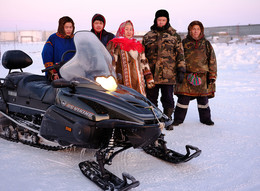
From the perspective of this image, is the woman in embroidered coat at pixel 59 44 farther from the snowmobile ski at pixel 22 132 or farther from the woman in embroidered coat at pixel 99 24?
the snowmobile ski at pixel 22 132

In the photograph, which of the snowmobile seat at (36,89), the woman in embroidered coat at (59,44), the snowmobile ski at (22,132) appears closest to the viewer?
the snowmobile seat at (36,89)

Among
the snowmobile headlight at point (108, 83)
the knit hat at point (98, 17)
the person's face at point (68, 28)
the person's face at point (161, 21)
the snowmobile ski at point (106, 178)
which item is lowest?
the snowmobile ski at point (106, 178)

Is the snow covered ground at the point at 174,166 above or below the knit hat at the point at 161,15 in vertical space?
below

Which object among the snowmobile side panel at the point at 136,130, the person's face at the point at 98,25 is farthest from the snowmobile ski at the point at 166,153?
the person's face at the point at 98,25

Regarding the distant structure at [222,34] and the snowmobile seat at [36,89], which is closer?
the snowmobile seat at [36,89]

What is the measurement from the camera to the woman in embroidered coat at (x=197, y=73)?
186 inches

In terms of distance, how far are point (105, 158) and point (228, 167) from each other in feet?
4.66

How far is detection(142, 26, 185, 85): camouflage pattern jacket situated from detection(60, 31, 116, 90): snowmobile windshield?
5.35ft

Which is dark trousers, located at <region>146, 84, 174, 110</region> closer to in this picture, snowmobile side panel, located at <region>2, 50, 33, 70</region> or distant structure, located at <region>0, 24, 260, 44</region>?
snowmobile side panel, located at <region>2, 50, 33, 70</region>

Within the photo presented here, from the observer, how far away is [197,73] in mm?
4773

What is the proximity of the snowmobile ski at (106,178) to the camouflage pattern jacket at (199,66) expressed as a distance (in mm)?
2445

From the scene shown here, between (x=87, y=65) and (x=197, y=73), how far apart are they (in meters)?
2.45

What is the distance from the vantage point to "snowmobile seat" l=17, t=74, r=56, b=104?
3.47m

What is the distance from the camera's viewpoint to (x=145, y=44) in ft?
15.1
